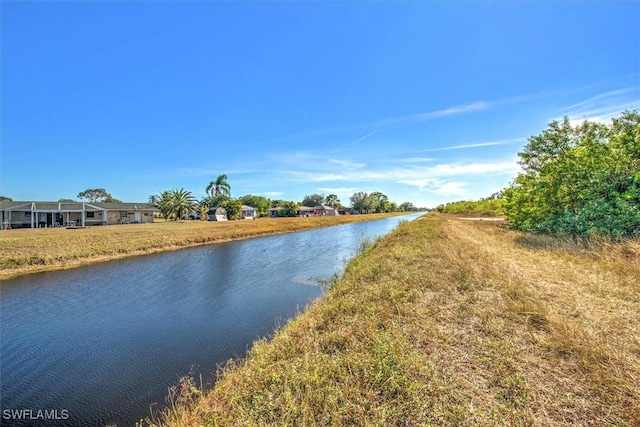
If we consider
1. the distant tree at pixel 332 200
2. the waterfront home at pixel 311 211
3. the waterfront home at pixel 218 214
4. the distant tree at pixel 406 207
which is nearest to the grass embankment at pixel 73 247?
the waterfront home at pixel 218 214

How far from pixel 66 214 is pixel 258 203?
49.6m

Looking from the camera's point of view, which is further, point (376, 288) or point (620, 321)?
point (376, 288)

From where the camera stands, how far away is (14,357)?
5.88m

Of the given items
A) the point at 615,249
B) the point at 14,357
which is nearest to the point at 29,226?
the point at 14,357

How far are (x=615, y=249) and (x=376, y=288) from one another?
7570 millimetres

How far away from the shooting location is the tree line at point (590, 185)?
928 cm

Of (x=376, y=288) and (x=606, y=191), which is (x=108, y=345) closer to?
(x=376, y=288)

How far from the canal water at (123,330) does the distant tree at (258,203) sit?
64155 millimetres

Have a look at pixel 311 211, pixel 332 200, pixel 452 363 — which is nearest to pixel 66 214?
pixel 452 363

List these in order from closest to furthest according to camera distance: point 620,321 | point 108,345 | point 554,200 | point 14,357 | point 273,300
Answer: point 620,321 → point 14,357 → point 108,345 → point 273,300 → point 554,200

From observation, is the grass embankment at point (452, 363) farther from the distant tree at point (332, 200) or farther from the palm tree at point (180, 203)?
the distant tree at point (332, 200)

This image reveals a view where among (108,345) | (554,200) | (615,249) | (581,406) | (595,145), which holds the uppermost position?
(595,145)

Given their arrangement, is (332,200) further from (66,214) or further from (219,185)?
(66,214)

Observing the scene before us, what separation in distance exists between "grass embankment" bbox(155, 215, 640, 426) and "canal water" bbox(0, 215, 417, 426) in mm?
1498
